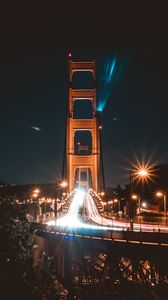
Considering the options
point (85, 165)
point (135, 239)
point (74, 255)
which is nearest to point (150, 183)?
point (85, 165)

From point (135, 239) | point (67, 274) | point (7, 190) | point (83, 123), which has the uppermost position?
point (83, 123)

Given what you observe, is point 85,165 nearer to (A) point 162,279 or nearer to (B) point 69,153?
(B) point 69,153

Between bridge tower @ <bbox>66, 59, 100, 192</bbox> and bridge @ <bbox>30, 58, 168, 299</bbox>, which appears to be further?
bridge tower @ <bbox>66, 59, 100, 192</bbox>

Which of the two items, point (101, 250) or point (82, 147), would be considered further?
point (82, 147)

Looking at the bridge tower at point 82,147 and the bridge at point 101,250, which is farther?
the bridge tower at point 82,147

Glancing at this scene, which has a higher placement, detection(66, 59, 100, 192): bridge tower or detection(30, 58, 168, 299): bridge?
detection(66, 59, 100, 192): bridge tower

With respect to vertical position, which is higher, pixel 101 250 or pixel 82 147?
pixel 82 147

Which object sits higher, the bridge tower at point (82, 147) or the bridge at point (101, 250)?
the bridge tower at point (82, 147)

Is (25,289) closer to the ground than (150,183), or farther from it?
closer to the ground
